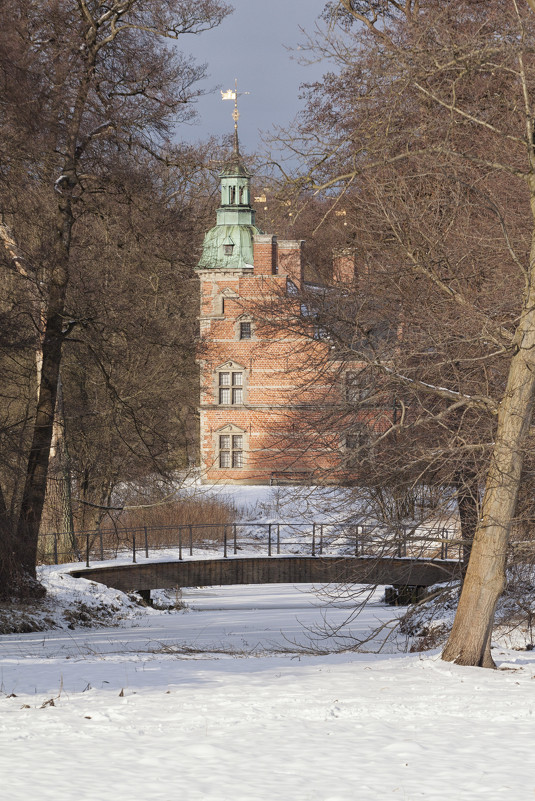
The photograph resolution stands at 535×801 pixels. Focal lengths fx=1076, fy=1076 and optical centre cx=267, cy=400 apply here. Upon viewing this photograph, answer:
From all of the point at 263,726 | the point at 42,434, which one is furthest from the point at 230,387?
the point at 263,726

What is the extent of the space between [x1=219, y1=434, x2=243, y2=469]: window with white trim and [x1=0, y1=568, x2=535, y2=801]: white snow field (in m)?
28.6

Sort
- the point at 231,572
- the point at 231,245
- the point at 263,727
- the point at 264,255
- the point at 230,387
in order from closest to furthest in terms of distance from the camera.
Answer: the point at 263,727, the point at 231,572, the point at 264,255, the point at 230,387, the point at 231,245

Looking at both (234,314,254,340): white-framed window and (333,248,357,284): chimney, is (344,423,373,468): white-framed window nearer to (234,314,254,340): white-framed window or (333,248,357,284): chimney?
(333,248,357,284): chimney

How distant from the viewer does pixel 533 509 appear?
466 inches

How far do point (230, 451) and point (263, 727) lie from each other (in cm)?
3313

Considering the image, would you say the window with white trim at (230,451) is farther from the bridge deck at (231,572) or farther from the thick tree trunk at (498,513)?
the thick tree trunk at (498,513)

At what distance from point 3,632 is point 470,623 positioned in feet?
26.5

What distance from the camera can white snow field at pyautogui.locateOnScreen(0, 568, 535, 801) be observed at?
609 cm

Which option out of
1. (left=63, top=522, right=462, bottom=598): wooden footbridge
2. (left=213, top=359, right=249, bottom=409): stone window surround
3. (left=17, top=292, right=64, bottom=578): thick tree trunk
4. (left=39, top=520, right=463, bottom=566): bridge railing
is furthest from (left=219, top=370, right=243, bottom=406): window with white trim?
(left=17, top=292, right=64, bottom=578): thick tree trunk

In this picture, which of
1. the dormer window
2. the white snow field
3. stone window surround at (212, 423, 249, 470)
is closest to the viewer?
the white snow field

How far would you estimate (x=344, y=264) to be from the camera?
63.1ft

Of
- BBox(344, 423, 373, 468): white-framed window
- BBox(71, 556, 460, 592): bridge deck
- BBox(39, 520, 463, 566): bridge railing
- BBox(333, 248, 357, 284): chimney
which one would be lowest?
BBox(71, 556, 460, 592): bridge deck

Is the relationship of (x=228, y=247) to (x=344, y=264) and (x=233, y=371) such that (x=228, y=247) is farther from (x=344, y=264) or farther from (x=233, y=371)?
(x=344, y=264)

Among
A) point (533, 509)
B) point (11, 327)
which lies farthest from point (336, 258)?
point (533, 509)
